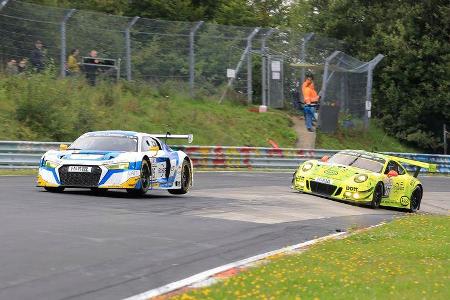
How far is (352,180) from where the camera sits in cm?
1969

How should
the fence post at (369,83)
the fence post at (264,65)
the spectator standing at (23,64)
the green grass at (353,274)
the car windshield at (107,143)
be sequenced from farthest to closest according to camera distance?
the fence post at (369,83) < the fence post at (264,65) < the spectator standing at (23,64) < the car windshield at (107,143) < the green grass at (353,274)

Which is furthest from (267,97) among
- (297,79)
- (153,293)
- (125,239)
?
(153,293)

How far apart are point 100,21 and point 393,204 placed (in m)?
14.6

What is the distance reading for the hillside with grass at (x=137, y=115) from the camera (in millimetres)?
28969

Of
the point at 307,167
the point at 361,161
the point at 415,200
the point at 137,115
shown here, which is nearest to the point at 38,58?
the point at 137,115

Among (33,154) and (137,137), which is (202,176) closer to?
(33,154)

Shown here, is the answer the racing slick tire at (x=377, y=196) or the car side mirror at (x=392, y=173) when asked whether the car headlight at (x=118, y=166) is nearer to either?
the racing slick tire at (x=377, y=196)

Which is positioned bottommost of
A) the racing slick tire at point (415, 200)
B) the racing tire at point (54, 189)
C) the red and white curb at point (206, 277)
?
the racing slick tire at point (415, 200)

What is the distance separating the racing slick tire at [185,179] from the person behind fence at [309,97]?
649 inches

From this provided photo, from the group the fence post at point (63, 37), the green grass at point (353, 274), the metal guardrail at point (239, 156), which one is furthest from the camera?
the fence post at point (63, 37)

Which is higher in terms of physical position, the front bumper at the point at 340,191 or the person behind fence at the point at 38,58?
the person behind fence at the point at 38,58

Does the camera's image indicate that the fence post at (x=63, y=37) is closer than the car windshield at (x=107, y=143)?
No

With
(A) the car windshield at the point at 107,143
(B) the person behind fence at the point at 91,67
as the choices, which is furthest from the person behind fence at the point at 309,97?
(A) the car windshield at the point at 107,143

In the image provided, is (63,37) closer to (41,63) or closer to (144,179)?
(41,63)
